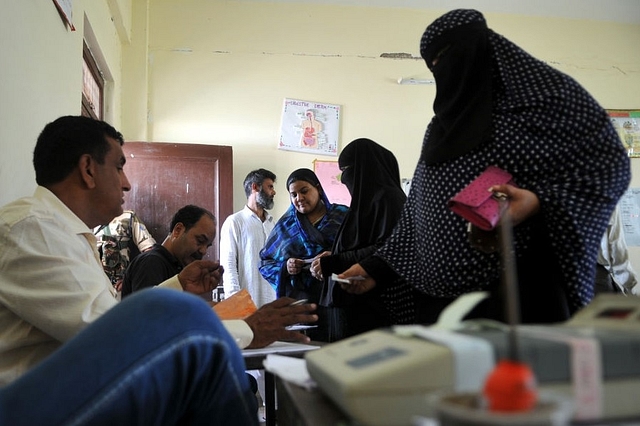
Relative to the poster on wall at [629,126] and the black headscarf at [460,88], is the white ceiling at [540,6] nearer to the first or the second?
the poster on wall at [629,126]

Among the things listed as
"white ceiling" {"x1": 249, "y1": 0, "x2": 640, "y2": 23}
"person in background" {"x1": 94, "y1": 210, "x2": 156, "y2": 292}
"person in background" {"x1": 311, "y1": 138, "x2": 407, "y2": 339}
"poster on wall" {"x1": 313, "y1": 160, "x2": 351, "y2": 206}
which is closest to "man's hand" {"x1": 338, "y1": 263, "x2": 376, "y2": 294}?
"person in background" {"x1": 311, "y1": 138, "x2": 407, "y2": 339}

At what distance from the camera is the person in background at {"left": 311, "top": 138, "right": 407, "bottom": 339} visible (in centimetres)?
201

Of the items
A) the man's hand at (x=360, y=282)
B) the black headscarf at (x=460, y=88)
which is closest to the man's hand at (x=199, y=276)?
the man's hand at (x=360, y=282)

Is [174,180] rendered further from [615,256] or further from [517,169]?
[517,169]

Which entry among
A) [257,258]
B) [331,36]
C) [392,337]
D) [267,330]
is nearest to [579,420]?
A: [392,337]

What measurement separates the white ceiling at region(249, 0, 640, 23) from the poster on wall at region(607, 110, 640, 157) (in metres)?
0.89

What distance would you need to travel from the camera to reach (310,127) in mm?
4816

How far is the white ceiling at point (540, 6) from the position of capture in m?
5.00

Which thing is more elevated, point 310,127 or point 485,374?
point 310,127

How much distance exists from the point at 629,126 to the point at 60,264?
208 inches

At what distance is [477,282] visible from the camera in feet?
3.78

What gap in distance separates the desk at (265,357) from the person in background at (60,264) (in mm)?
32

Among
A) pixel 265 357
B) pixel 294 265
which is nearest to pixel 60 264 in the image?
pixel 265 357

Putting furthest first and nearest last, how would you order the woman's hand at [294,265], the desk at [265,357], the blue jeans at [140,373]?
the woman's hand at [294,265] → the desk at [265,357] → the blue jeans at [140,373]
